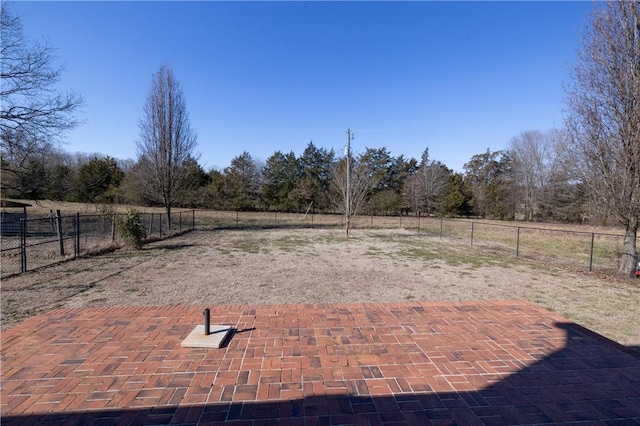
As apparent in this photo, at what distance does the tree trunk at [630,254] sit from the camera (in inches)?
313

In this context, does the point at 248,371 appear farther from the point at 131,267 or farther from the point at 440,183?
the point at 440,183

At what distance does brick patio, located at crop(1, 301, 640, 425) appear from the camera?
2199mm

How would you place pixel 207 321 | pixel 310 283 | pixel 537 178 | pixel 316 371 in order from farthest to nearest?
pixel 537 178, pixel 310 283, pixel 207 321, pixel 316 371

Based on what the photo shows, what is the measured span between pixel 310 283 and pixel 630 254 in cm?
860

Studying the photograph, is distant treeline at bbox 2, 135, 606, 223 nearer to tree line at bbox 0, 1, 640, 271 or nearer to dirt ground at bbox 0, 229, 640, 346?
tree line at bbox 0, 1, 640, 271

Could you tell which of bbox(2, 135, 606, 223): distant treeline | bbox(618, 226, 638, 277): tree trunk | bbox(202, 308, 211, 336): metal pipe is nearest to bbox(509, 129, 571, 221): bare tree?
bbox(2, 135, 606, 223): distant treeline

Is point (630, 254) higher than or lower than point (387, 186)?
lower

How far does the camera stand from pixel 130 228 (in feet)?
34.6

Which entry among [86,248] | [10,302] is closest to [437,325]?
[10,302]

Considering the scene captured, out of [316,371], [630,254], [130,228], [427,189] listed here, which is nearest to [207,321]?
[316,371]

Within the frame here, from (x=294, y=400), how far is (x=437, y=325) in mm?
2279

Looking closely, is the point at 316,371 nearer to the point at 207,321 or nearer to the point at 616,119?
the point at 207,321

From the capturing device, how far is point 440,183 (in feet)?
131

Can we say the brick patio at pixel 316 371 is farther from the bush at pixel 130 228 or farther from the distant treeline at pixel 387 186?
the distant treeline at pixel 387 186
